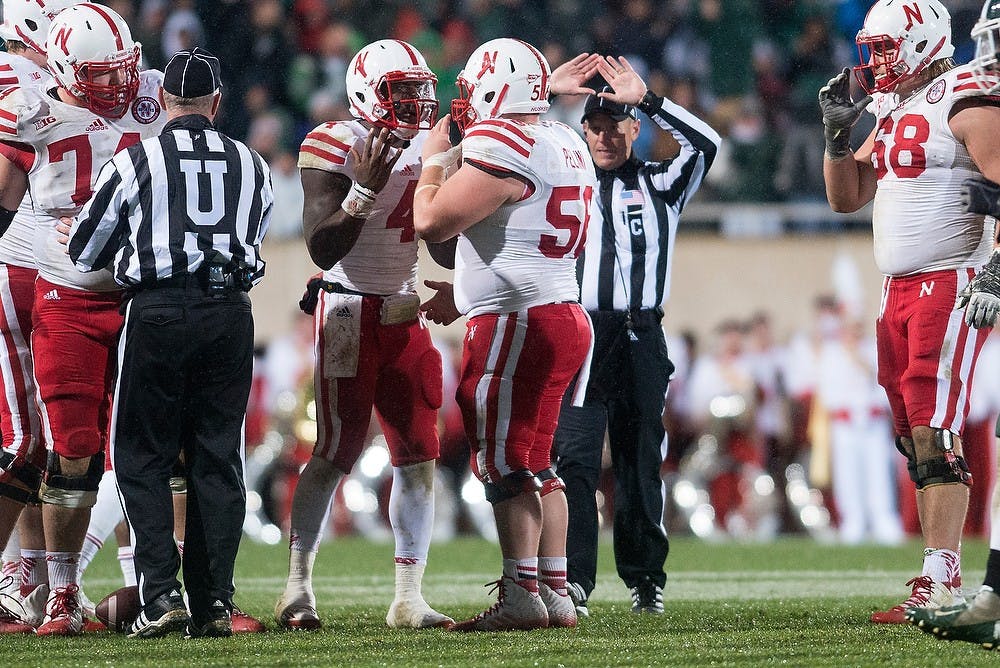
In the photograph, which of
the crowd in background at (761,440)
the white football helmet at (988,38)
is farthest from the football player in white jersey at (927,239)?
the crowd in background at (761,440)

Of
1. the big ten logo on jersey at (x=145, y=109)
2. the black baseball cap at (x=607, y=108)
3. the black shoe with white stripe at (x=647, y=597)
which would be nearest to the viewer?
the big ten logo on jersey at (x=145, y=109)

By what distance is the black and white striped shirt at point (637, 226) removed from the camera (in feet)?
20.1

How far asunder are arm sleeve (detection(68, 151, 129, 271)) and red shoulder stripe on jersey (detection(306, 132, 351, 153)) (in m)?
0.79

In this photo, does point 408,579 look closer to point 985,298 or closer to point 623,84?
point 623,84

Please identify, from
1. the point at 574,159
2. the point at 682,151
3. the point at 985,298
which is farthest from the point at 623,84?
the point at 985,298

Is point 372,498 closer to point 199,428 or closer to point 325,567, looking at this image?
point 325,567

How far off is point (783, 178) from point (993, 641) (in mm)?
9548

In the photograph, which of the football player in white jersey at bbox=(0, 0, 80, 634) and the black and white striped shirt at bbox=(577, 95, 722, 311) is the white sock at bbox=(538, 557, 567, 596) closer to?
the black and white striped shirt at bbox=(577, 95, 722, 311)

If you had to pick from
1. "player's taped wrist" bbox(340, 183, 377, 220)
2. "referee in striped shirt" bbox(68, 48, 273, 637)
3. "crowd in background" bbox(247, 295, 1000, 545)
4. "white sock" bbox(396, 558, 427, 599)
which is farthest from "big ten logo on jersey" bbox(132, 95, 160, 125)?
"crowd in background" bbox(247, 295, 1000, 545)

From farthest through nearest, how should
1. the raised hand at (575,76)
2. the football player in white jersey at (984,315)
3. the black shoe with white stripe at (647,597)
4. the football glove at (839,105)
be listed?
the black shoe with white stripe at (647,597)
the raised hand at (575,76)
the football glove at (839,105)
the football player in white jersey at (984,315)

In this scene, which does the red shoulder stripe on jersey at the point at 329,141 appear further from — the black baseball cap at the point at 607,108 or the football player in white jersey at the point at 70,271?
the black baseball cap at the point at 607,108

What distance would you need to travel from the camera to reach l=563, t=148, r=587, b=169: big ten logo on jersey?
16.2 feet

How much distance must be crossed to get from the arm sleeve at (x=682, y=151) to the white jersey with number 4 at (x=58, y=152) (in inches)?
87.7

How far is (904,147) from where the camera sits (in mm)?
5191
